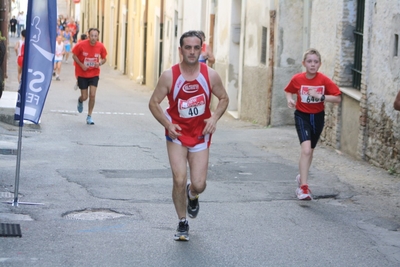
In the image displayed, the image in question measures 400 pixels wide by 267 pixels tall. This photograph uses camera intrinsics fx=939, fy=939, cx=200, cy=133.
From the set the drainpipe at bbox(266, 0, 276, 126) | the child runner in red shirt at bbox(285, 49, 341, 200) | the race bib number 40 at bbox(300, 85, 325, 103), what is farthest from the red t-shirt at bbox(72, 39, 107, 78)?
the race bib number 40 at bbox(300, 85, 325, 103)

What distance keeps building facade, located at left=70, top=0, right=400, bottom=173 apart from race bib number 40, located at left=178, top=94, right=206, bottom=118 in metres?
4.90

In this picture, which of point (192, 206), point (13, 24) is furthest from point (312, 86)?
point (13, 24)

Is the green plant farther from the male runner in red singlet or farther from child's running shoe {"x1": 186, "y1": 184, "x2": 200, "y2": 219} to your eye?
the male runner in red singlet

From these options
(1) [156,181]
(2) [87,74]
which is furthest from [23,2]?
(1) [156,181]

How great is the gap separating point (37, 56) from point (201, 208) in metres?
2.13

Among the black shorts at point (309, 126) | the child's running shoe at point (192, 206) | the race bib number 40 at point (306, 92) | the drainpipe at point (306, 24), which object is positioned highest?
the drainpipe at point (306, 24)

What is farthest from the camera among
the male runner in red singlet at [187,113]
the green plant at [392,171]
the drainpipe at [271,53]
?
the drainpipe at [271,53]

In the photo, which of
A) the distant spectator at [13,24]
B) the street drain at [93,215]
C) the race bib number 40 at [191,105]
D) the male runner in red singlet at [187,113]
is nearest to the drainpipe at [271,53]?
the street drain at [93,215]

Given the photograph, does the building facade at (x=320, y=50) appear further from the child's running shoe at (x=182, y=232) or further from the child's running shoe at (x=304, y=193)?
the child's running shoe at (x=182, y=232)

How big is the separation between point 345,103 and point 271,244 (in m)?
7.35

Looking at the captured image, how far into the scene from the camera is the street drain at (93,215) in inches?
335

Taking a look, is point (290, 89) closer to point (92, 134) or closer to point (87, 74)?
point (92, 134)

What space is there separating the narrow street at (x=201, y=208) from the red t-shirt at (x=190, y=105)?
868 millimetres

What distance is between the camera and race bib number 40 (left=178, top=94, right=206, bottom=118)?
7.49 metres
